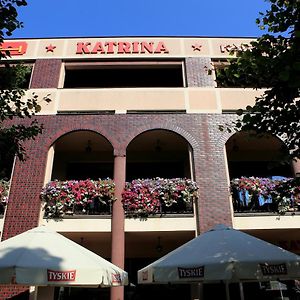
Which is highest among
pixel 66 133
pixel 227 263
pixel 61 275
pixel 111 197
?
pixel 66 133

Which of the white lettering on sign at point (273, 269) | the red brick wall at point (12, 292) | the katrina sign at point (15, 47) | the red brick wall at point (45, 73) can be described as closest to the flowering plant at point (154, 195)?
the red brick wall at point (12, 292)

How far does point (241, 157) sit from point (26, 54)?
10251 millimetres

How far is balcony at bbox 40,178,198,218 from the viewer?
1260 centimetres

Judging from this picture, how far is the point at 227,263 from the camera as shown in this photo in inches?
213

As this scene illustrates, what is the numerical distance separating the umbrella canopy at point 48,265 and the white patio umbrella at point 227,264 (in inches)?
38.7

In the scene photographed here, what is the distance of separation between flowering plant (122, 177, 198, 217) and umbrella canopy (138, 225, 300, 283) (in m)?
6.17

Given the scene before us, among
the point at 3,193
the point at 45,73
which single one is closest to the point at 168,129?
the point at 45,73

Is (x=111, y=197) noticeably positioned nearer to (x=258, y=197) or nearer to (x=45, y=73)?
(x=258, y=197)

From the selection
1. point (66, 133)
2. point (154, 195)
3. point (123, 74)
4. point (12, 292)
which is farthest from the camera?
point (123, 74)

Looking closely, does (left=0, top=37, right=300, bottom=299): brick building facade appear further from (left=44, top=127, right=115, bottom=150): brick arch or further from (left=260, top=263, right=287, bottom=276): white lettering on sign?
(left=260, top=263, right=287, bottom=276): white lettering on sign

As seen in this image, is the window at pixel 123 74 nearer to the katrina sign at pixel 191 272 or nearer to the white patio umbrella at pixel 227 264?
the white patio umbrella at pixel 227 264

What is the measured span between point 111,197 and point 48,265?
704 centimetres

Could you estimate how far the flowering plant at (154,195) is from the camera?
12594mm

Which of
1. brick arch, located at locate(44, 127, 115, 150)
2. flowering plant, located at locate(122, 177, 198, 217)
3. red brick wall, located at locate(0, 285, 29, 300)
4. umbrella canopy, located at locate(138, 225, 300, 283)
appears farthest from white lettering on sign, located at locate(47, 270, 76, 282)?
brick arch, located at locate(44, 127, 115, 150)
